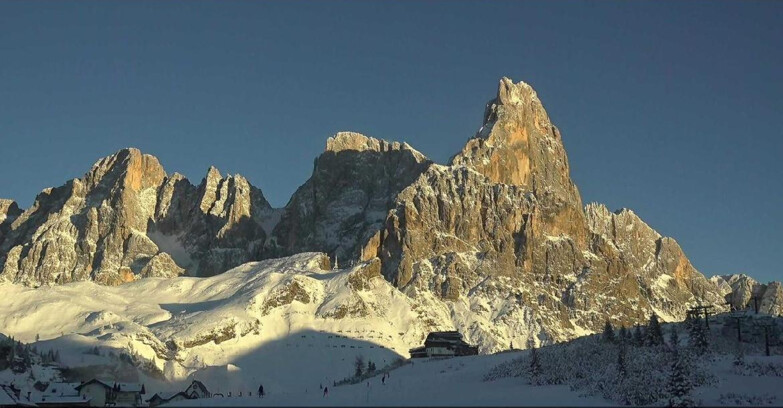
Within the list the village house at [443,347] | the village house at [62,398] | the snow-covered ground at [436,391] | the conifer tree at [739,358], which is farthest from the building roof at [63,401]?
the village house at [443,347]

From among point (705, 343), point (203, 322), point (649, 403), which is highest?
point (203, 322)

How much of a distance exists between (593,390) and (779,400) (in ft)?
44.4

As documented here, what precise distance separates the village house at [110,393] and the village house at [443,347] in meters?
54.0

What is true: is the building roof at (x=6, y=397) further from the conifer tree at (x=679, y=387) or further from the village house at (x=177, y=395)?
the conifer tree at (x=679, y=387)

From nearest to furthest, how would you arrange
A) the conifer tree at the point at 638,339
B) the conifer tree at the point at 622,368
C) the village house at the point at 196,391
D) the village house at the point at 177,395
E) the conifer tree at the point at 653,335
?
the conifer tree at the point at 622,368 < the conifer tree at the point at 653,335 < the conifer tree at the point at 638,339 < the village house at the point at 177,395 < the village house at the point at 196,391

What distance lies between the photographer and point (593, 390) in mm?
77875

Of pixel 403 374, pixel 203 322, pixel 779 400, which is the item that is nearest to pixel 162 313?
pixel 203 322

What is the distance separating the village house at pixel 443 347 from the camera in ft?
494

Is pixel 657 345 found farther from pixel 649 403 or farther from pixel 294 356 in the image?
pixel 294 356

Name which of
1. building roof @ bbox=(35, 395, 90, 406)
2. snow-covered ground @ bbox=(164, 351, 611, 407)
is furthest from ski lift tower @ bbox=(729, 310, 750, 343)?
building roof @ bbox=(35, 395, 90, 406)

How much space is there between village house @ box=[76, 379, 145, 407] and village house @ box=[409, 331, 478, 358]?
5398 cm

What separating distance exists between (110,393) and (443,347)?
61529mm

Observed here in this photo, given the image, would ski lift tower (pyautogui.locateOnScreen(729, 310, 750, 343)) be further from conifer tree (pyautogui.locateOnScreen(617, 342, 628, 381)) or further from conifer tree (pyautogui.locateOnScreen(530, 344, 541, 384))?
conifer tree (pyautogui.locateOnScreen(617, 342, 628, 381))

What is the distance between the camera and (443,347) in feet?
500
